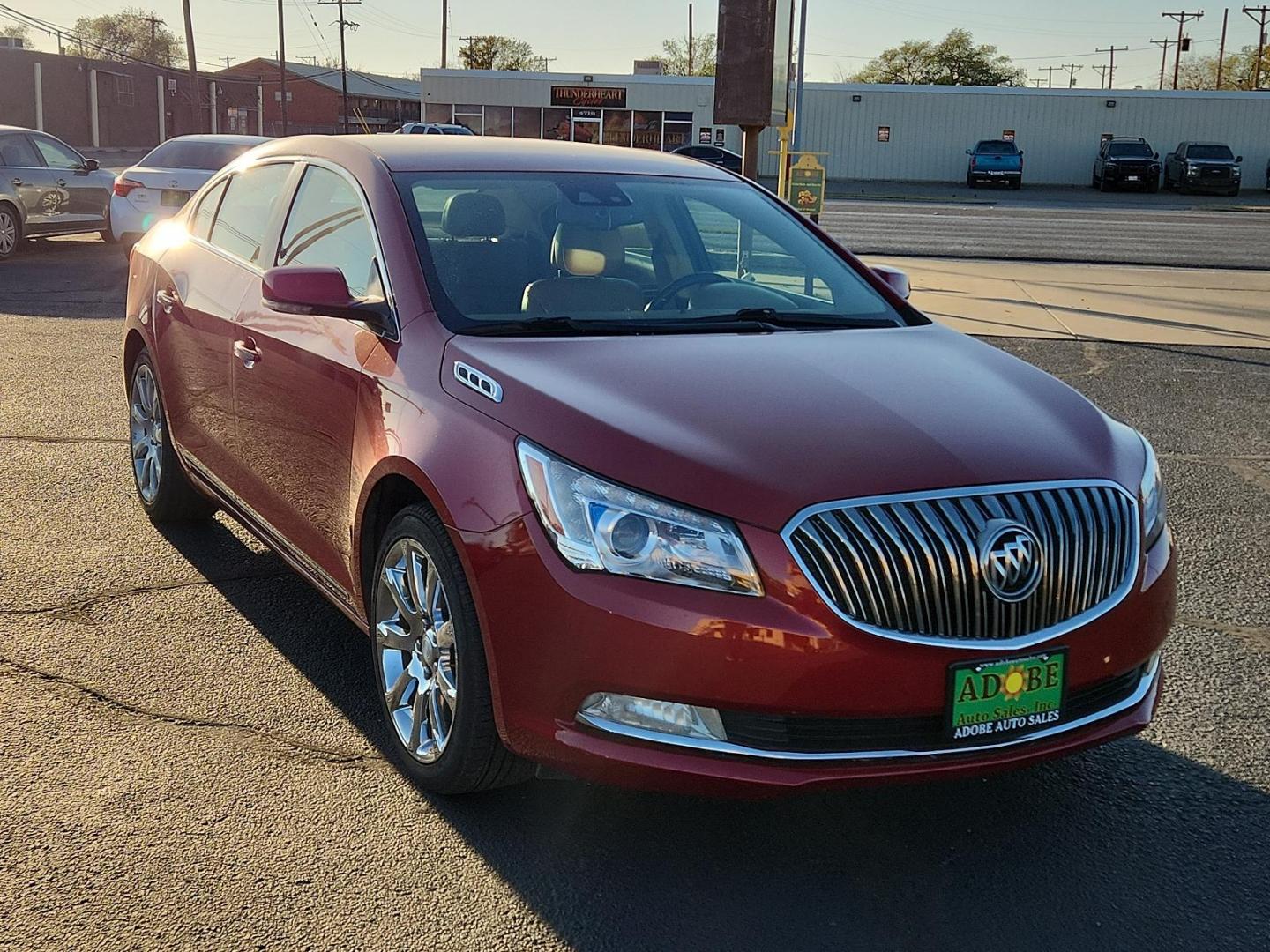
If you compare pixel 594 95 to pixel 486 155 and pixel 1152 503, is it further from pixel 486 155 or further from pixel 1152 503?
pixel 1152 503

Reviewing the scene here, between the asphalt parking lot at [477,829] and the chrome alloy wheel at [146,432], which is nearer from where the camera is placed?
the asphalt parking lot at [477,829]

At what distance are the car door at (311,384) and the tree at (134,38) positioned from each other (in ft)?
377

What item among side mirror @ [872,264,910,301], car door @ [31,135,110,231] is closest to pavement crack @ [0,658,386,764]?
side mirror @ [872,264,910,301]

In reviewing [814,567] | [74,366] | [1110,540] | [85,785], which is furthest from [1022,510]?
[74,366]

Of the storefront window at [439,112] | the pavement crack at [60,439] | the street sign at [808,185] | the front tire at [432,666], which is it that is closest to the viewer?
the front tire at [432,666]

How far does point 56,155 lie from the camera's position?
1778cm

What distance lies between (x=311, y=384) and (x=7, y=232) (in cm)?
1484

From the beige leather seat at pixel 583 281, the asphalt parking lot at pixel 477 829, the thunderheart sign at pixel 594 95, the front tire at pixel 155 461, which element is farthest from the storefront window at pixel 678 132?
the beige leather seat at pixel 583 281

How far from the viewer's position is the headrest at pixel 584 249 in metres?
4.27

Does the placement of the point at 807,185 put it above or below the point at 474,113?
below

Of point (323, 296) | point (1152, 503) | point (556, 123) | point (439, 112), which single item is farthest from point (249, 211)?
point (439, 112)

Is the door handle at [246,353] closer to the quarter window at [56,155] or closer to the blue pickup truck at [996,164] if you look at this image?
the quarter window at [56,155]

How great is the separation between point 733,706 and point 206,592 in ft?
9.18

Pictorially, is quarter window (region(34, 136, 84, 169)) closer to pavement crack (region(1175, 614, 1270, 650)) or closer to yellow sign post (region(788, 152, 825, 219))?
yellow sign post (region(788, 152, 825, 219))
